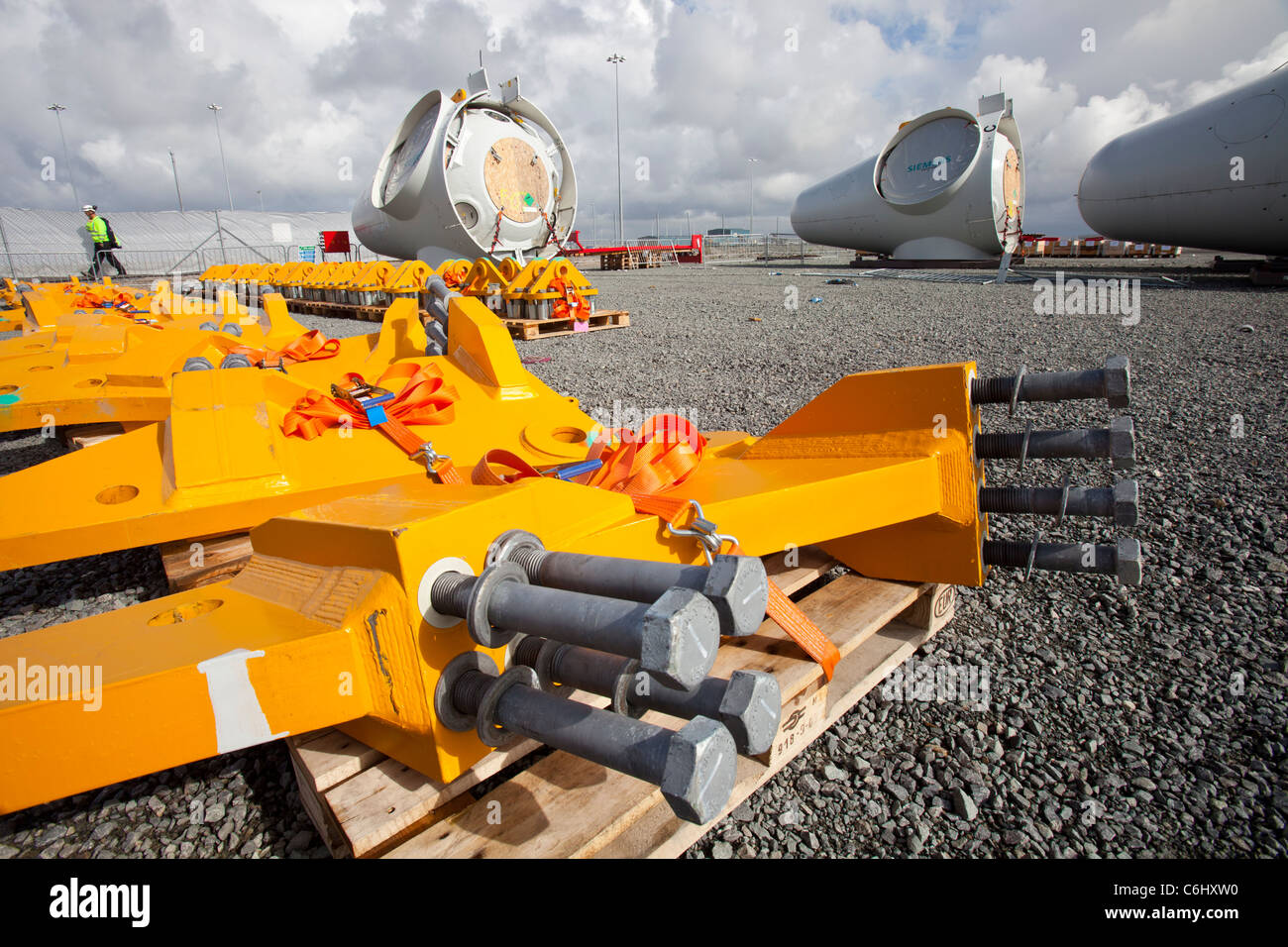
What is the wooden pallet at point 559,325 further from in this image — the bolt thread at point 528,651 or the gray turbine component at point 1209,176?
the gray turbine component at point 1209,176

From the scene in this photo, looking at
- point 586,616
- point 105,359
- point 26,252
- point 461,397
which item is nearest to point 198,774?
point 586,616

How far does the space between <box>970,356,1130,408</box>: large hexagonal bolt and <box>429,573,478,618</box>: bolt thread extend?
150 cm

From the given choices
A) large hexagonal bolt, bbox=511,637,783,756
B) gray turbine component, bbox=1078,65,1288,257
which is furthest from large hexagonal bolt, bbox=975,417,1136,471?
gray turbine component, bbox=1078,65,1288,257

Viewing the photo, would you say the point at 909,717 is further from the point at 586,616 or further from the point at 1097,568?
the point at 586,616

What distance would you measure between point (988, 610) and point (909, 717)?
76 centimetres

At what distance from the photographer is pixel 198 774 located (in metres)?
1.89

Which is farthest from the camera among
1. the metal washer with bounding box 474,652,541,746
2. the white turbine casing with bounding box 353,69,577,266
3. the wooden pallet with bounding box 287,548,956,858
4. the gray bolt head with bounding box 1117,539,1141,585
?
the white turbine casing with bounding box 353,69,577,266

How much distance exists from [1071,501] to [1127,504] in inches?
6.0

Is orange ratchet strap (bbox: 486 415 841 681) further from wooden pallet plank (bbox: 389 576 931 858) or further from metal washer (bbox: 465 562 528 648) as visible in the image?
metal washer (bbox: 465 562 528 648)

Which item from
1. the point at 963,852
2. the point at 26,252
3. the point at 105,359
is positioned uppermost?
the point at 26,252

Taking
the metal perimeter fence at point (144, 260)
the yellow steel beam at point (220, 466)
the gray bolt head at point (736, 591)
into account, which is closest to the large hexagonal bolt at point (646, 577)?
the gray bolt head at point (736, 591)

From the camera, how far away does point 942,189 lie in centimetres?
1819

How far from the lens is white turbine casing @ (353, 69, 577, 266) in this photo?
48.9 ft

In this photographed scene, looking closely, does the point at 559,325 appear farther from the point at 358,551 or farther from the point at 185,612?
the point at 358,551
